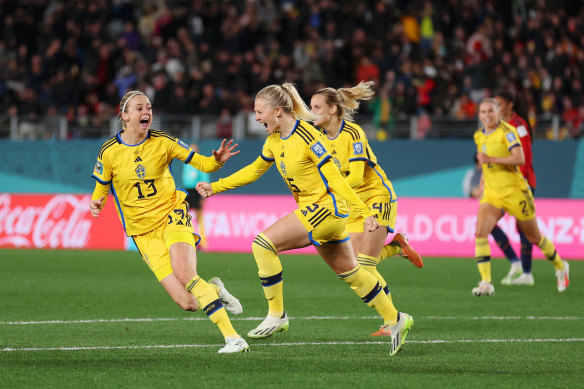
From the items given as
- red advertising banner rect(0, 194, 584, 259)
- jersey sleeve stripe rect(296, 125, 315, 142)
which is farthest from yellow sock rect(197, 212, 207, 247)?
jersey sleeve stripe rect(296, 125, 315, 142)

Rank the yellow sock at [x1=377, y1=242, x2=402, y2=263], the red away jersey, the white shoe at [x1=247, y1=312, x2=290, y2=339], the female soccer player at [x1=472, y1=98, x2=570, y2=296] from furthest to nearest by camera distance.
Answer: the red away jersey, the female soccer player at [x1=472, y1=98, x2=570, y2=296], the yellow sock at [x1=377, y1=242, x2=402, y2=263], the white shoe at [x1=247, y1=312, x2=290, y2=339]

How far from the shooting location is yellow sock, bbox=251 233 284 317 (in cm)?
780

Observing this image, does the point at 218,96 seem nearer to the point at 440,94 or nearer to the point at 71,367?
the point at 440,94

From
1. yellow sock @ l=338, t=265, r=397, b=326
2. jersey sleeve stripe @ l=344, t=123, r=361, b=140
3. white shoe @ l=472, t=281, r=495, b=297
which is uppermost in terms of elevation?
jersey sleeve stripe @ l=344, t=123, r=361, b=140

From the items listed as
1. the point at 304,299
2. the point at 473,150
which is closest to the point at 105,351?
the point at 304,299

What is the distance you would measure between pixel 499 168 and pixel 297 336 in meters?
4.82

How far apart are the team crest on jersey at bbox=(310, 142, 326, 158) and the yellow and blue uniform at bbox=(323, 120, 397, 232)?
116 cm

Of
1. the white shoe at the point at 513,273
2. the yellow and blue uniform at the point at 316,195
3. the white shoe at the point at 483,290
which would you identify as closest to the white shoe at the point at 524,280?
the white shoe at the point at 513,273

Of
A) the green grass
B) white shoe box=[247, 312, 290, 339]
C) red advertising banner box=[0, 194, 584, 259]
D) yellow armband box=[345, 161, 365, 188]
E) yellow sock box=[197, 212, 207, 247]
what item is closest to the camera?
the green grass

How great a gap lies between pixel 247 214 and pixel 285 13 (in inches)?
270

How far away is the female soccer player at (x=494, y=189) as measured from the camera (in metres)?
11.8

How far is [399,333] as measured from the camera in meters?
7.35

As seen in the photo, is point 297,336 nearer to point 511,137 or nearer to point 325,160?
point 325,160

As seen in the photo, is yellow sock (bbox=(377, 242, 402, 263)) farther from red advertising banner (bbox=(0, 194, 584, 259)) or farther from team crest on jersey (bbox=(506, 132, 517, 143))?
red advertising banner (bbox=(0, 194, 584, 259))
